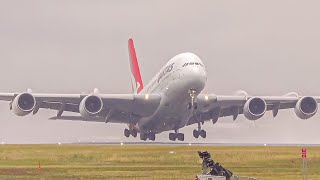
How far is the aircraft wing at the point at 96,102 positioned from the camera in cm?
7200

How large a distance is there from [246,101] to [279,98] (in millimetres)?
4950

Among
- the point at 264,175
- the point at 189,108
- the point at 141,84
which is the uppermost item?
the point at 141,84

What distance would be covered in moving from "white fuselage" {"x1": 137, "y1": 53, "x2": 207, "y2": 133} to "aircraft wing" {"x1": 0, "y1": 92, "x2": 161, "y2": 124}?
46.4 inches

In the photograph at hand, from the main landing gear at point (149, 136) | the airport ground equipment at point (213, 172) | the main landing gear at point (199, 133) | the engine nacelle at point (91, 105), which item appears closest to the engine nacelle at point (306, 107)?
the main landing gear at point (199, 133)

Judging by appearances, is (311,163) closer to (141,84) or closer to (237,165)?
(237,165)

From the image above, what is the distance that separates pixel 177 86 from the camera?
68.3 m

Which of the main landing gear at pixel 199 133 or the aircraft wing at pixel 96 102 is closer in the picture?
the aircraft wing at pixel 96 102

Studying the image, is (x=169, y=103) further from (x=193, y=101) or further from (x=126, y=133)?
(x=126, y=133)

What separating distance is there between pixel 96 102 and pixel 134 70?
31980 mm

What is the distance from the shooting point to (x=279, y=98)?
79.6m

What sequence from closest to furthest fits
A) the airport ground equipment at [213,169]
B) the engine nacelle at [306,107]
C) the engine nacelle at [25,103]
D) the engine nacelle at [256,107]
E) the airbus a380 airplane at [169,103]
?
the airport ground equipment at [213,169] < the airbus a380 airplane at [169,103] < the engine nacelle at [25,103] < the engine nacelle at [256,107] < the engine nacelle at [306,107]

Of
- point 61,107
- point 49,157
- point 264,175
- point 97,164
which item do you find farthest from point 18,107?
point 264,175

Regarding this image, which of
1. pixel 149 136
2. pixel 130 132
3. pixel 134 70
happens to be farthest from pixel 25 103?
pixel 134 70

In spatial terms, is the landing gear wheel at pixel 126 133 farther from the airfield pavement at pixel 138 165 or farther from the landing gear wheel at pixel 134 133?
the airfield pavement at pixel 138 165
